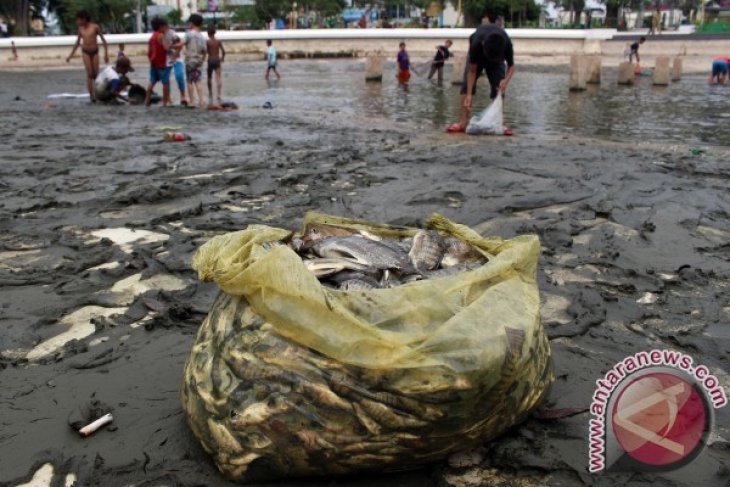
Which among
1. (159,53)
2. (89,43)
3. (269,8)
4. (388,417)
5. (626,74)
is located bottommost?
(388,417)

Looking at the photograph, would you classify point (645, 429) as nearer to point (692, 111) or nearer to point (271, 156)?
point (271, 156)

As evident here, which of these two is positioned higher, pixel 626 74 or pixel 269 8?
pixel 269 8

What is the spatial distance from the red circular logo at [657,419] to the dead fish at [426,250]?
1.02m

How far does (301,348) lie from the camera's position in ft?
6.55

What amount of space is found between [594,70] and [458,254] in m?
19.7

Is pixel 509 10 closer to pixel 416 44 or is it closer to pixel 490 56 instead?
pixel 416 44

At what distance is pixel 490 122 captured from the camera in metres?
9.79

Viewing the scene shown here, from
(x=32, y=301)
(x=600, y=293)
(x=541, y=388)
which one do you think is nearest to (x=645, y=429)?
(x=541, y=388)

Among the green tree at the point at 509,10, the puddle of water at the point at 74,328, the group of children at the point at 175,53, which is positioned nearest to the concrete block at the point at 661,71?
the group of children at the point at 175,53

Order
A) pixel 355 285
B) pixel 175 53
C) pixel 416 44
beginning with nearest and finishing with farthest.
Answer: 1. pixel 355 285
2. pixel 175 53
3. pixel 416 44

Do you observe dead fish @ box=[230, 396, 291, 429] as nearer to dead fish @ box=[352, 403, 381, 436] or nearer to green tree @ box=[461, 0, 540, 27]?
dead fish @ box=[352, 403, 381, 436]

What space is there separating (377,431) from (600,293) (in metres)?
2.22

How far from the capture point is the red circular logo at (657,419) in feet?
Result: 6.83

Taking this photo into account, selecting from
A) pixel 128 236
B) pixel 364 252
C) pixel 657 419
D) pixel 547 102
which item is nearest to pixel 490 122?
pixel 547 102
